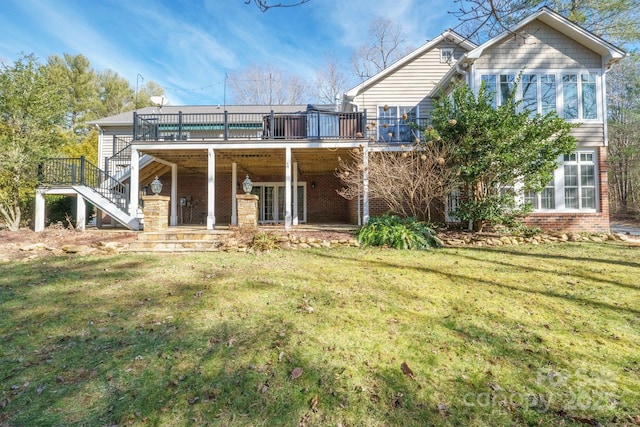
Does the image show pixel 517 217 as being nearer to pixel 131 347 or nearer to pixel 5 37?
pixel 131 347

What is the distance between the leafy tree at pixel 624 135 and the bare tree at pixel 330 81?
17450mm

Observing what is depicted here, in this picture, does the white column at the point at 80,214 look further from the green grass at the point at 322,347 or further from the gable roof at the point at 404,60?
the gable roof at the point at 404,60

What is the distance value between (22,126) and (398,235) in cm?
1259

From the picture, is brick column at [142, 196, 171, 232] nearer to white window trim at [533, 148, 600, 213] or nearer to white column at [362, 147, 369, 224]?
white column at [362, 147, 369, 224]

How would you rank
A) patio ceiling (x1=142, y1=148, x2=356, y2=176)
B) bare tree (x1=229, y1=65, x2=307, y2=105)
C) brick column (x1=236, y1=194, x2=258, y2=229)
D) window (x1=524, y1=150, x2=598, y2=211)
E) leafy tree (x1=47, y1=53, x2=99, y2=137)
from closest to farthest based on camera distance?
brick column (x1=236, y1=194, x2=258, y2=229), window (x1=524, y1=150, x2=598, y2=211), patio ceiling (x1=142, y1=148, x2=356, y2=176), leafy tree (x1=47, y1=53, x2=99, y2=137), bare tree (x1=229, y1=65, x2=307, y2=105)

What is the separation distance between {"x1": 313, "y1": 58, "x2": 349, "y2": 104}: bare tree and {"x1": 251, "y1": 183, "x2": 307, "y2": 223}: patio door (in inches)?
531

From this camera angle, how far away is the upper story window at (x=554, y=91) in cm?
971

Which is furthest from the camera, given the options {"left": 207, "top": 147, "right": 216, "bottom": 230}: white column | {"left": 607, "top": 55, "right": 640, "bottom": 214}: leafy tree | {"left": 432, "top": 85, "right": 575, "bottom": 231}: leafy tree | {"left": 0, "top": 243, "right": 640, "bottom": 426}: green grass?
{"left": 607, "top": 55, "right": 640, "bottom": 214}: leafy tree

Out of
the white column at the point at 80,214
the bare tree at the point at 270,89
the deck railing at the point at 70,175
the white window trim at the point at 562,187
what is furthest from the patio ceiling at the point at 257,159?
the bare tree at the point at 270,89

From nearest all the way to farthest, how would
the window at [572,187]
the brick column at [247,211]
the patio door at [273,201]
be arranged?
1. the brick column at [247,211]
2. the window at [572,187]
3. the patio door at [273,201]

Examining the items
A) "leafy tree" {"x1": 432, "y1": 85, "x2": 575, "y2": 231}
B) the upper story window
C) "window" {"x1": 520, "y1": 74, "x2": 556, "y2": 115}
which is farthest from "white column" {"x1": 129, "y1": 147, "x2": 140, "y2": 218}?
"window" {"x1": 520, "y1": 74, "x2": 556, "y2": 115}

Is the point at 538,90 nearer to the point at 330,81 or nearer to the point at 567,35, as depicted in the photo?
the point at 567,35

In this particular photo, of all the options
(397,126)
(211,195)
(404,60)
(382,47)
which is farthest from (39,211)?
(382,47)

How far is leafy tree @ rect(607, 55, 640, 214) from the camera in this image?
55.9 feet
